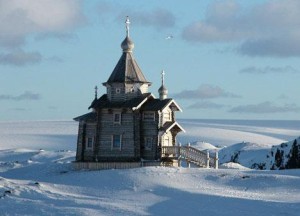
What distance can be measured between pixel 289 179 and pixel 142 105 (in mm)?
12701

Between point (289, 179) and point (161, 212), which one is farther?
point (289, 179)

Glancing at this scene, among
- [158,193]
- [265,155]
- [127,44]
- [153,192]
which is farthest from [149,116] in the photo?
[265,155]

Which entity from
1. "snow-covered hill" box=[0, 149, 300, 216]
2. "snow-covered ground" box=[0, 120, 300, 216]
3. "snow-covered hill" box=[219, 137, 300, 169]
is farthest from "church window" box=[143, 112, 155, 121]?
"snow-covered hill" box=[219, 137, 300, 169]

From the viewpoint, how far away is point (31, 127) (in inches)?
5842

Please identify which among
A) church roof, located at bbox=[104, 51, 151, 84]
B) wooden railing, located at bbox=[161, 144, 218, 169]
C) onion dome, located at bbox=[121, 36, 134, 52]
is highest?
onion dome, located at bbox=[121, 36, 134, 52]

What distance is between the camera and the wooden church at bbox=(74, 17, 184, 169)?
55.2 meters

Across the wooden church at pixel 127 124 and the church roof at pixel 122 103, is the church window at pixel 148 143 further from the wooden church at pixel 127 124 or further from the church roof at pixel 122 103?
the church roof at pixel 122 103

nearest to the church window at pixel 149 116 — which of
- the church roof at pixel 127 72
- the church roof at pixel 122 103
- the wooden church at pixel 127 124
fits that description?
the wooden church at pixel 127 124

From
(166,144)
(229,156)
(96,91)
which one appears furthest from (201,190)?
(229,156)

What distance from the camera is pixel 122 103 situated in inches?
2221

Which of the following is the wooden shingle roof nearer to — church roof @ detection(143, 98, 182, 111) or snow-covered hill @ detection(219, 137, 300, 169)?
church roof @ detection(143, 98, 182, 111)

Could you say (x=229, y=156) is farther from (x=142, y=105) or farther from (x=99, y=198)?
(x=99, y=198)

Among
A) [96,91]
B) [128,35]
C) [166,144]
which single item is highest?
[128,35]

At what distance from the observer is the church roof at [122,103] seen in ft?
182
